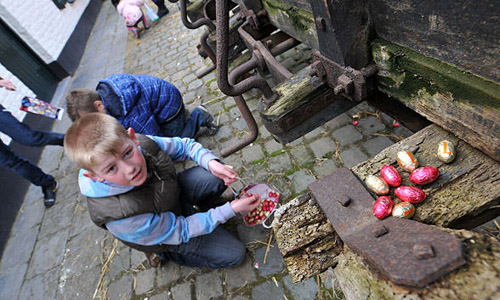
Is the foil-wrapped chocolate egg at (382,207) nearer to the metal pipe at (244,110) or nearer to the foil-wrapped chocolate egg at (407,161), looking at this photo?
the foil-wrapped chocolate egg at (407,161)

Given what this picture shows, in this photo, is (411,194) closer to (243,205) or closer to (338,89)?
(338,89)

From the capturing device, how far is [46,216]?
12.2ft

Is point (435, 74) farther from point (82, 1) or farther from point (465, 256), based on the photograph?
point (82, 1)

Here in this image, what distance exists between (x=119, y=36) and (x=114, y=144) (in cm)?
790

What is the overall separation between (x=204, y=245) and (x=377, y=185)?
5.38 feet

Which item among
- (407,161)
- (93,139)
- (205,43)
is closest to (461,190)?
(407,161)

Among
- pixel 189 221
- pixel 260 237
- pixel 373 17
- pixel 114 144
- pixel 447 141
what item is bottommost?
pixel 260 237

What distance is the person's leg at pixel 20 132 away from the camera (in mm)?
3619

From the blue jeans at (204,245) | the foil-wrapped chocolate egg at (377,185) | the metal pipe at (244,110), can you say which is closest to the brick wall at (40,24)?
the blue jeans at (204,245)

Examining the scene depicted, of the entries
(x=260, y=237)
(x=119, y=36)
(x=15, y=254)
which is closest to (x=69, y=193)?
(x=15, y=254)

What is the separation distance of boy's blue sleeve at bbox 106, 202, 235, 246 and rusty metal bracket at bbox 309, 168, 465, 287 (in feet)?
4.05

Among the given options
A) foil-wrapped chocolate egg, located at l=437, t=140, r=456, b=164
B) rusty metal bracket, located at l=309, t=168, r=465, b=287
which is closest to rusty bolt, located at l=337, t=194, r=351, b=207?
rusty metal bracket, located at l=309, t=168, r=465, b=287

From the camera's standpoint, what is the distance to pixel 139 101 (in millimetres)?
3156

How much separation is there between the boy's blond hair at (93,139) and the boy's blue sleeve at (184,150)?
1.96ft
